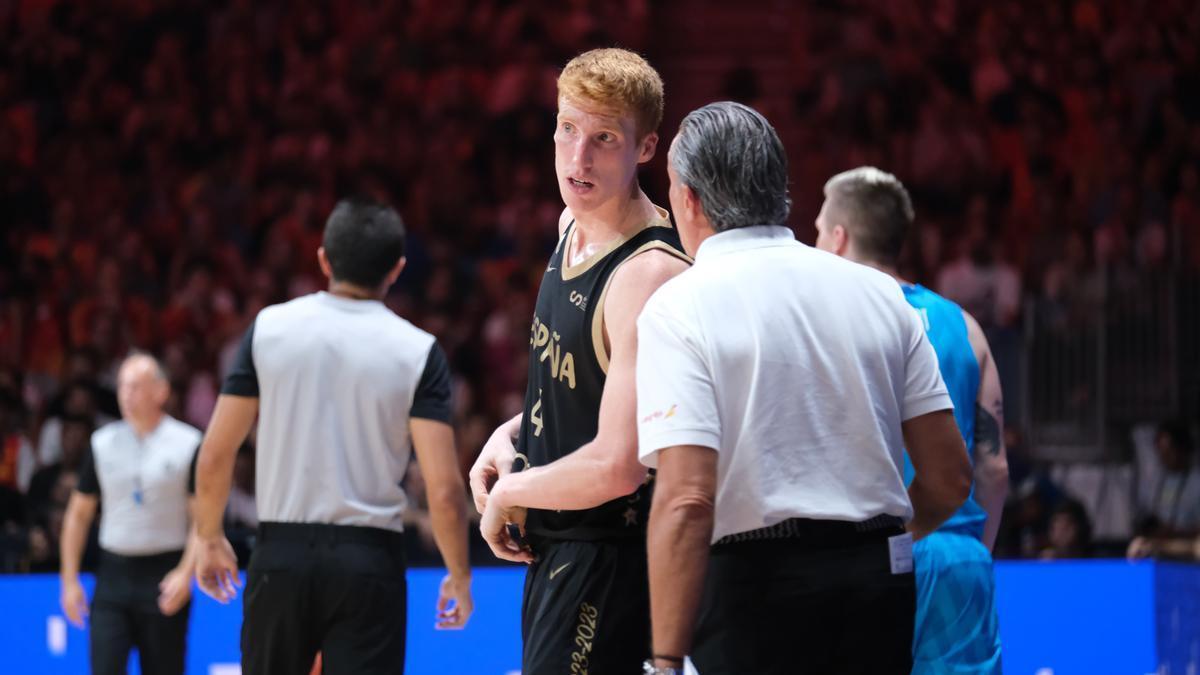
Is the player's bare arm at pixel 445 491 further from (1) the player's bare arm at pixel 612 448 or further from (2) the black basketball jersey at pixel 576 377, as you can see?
(1) the player's bare arm at pixel 612 448

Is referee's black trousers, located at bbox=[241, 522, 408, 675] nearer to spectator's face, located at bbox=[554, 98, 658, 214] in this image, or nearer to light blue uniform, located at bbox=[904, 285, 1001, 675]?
light blue uniform, located at bbox=[904, 285, 1001, 675]

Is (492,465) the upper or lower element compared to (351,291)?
lower

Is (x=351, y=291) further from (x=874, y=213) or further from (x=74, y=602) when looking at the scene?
(x=74, y=602)

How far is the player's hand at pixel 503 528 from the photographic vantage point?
324 centimetres

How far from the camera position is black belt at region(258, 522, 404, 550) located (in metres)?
4.67

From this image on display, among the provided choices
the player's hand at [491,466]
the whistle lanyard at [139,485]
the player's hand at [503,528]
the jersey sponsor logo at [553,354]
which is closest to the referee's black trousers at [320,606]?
the player's hand at [491,466]

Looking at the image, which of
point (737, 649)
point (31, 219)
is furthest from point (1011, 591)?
point (31, 219)

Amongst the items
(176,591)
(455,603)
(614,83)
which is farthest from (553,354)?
(176,591)

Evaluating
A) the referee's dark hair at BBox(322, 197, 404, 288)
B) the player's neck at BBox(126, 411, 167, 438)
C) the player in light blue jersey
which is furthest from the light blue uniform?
the player's neck at BBox(126, 411, 167, 438)

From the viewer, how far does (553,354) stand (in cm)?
335

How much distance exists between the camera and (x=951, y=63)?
13.2 meters

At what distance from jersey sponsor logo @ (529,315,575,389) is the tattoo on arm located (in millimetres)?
1703

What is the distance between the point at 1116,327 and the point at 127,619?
6.62 m

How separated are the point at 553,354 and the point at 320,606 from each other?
1644mm
